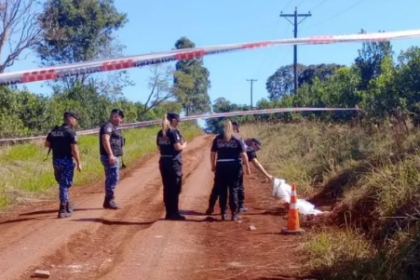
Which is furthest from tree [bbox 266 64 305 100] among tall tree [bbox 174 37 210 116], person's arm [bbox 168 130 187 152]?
person's arm [bbox 168 130 187 152]

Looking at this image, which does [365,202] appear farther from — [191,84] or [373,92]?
[191,84]

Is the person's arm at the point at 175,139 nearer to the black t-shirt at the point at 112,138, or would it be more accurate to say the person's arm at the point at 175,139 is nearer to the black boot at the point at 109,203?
the black t-shirt at the point at 112,138

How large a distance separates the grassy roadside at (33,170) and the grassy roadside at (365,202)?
589 centimetres

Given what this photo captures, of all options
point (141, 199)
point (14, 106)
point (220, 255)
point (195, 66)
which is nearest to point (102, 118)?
point (14, 106)

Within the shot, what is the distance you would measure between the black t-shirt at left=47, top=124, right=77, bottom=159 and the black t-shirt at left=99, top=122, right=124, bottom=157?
962 mm

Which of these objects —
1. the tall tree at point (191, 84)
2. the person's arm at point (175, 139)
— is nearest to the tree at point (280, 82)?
the tall tree at point (191, 84)

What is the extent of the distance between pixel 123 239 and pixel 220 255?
1.94 m

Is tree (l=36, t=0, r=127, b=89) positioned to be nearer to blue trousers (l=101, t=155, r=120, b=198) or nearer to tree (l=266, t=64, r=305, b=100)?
blue trousers (l=101, t=155, r=120, b=198)

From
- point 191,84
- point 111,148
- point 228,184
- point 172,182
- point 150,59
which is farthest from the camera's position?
point 191,84

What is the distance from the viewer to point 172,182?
13.7 metres

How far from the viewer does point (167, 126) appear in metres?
13.6

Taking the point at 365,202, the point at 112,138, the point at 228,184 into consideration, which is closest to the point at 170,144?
the point at 228,184

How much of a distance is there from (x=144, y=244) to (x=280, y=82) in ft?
261

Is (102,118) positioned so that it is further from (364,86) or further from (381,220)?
(381,220)
